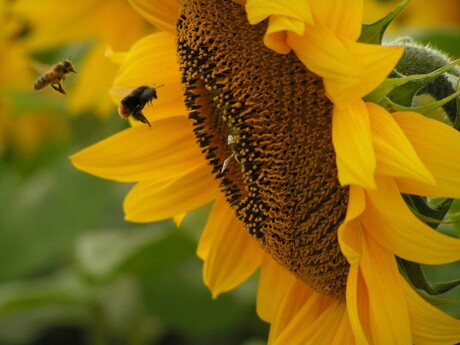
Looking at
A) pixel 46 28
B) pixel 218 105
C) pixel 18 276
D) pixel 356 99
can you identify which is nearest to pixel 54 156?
pixel 18 276

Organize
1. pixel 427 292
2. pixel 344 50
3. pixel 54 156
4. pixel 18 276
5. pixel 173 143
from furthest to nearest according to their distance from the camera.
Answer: pixel 54 156 < pixel 18 276 < pixel 173 143 < pixel 427 292 < pixel 344 50

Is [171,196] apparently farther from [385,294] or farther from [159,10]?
[385,294]

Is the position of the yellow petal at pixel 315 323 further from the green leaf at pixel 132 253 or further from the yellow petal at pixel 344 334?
the green leaf at pixel 132 253

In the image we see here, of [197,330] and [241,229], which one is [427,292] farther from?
[197,330]

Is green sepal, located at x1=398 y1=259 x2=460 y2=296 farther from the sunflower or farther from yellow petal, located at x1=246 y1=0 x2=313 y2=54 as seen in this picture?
yellow petal, located at x1=246 y1=0 x2=313 y2=54

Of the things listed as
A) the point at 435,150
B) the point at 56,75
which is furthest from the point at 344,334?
the point at 56,75

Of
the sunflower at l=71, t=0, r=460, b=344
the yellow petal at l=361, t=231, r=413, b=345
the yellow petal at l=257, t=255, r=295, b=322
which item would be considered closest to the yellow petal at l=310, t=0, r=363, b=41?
the sunflower at l=71, t=0, r=460, b=344

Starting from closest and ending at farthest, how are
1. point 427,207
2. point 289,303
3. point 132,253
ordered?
point 427,207 → point 289,303 → point 132,253
